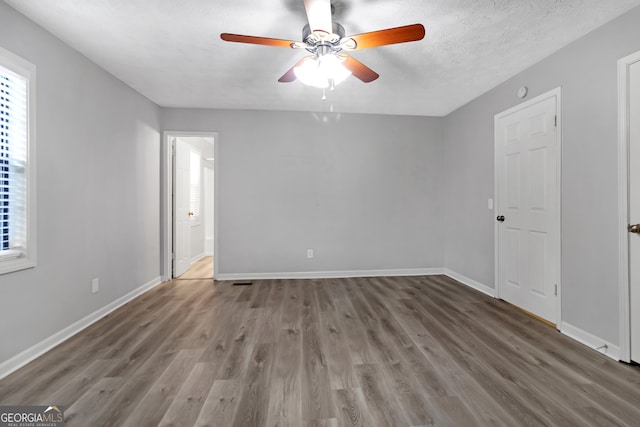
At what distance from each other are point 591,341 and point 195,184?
594cm

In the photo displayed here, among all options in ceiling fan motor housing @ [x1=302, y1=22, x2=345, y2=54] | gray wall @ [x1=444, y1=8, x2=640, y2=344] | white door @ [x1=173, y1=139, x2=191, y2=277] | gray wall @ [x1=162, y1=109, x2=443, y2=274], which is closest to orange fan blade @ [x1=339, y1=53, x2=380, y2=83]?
ceiling fan motor housing @ [x1=302, y1=22, x2=345, y2=54]

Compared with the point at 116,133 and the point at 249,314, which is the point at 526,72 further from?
the point at 116,133

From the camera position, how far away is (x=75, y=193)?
2.46m

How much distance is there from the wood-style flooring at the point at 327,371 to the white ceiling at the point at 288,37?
250cm

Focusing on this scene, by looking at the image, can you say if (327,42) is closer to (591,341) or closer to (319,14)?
(319,14)

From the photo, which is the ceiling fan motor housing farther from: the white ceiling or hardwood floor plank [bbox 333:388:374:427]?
hardwood floor plank [bbox 333:388:374:427]

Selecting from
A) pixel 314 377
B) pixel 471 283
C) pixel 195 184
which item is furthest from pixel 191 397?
pixel 195 184

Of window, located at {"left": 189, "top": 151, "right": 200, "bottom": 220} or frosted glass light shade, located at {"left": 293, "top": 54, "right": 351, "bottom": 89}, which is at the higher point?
frosted glass light shade, located at {"left": 293, "top": 54, "right": 351, "bottom": 89}

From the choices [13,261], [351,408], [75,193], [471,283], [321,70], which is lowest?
[351,408]

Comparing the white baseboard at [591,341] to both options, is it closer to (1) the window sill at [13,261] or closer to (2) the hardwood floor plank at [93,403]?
(2) the hardwood floor plank at [93,403]

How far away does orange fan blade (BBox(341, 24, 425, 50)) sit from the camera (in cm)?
166

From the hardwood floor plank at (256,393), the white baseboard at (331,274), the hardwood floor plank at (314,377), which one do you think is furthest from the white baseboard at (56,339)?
the hardwood floor plank at (314,377)

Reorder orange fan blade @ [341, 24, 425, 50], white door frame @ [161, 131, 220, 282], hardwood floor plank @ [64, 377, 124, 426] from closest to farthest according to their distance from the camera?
hardwood floor plank @ [64, 377, 124, 426] < orange fan blade @ [341, 24, 425, 50] < white door frame @ [161, 131, 220, 282]

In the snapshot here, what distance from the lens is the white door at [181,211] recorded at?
4188 millimetres
